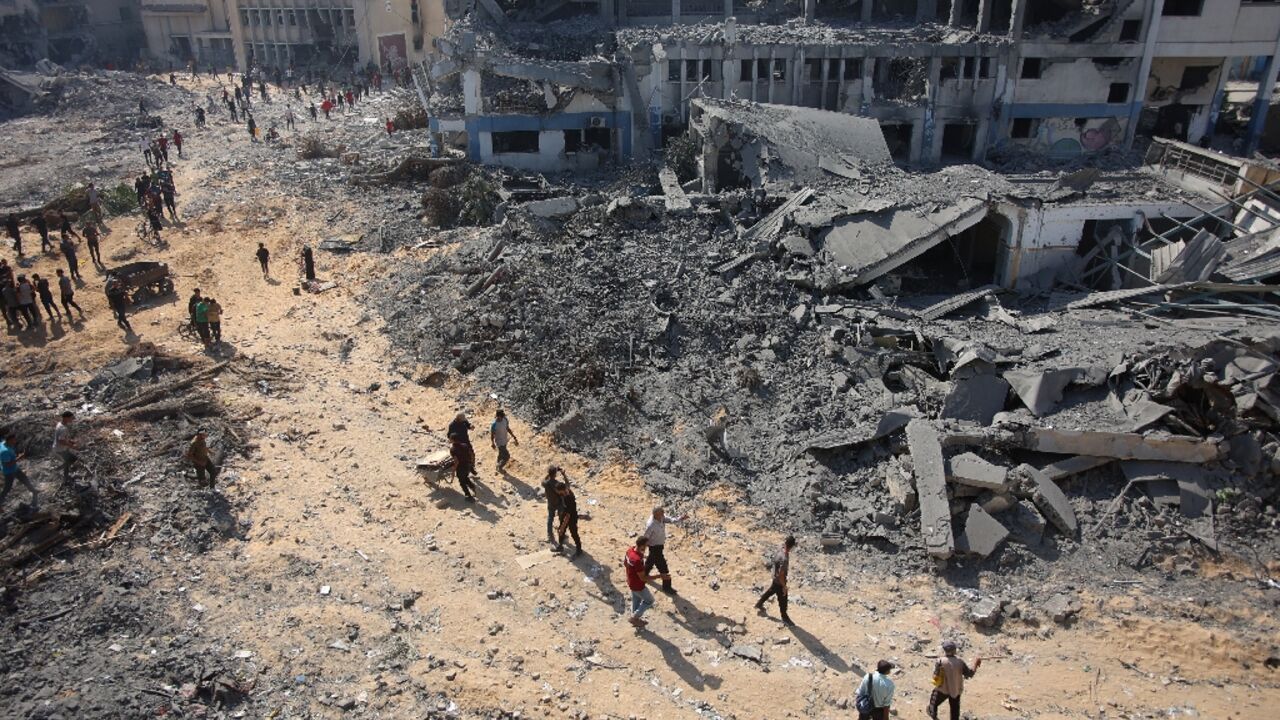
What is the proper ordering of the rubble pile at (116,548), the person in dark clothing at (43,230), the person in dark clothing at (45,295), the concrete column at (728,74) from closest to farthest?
the rubble pile at (116,548) → the person in dark clothing at (45,295) → the person in dark clothing at (43,230) → the concrete column at (728,74)

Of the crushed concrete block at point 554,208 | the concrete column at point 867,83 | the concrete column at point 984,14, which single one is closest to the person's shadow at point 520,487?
the crushed concrete block at point 554,208

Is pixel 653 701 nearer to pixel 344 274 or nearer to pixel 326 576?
pixel 326 576

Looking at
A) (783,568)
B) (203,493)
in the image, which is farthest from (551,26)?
(783,568)

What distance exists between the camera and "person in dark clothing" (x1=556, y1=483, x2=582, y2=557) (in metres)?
10.7

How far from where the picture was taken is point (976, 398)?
12.8 meters

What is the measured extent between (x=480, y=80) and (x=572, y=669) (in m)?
22.6

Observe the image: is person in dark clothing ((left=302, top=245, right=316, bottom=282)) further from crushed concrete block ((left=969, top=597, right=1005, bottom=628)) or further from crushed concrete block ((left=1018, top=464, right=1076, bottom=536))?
crushed concrete block ((left=969, top=597, right=1005, bottom=628))

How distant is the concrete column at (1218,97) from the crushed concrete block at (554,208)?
25141 millimetres

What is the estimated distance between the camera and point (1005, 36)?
31516 mm

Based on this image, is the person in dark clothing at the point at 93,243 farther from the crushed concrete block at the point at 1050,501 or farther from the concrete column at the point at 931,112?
the concrete column at the point at 931,112

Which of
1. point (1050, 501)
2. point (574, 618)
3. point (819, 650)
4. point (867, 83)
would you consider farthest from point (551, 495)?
point (867, 83)

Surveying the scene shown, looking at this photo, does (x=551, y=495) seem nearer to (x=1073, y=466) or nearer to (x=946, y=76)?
(x=1073, y=466)

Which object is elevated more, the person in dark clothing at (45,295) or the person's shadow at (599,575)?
the person in dark clothing at (45,295)

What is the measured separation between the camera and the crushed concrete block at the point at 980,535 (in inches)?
437
